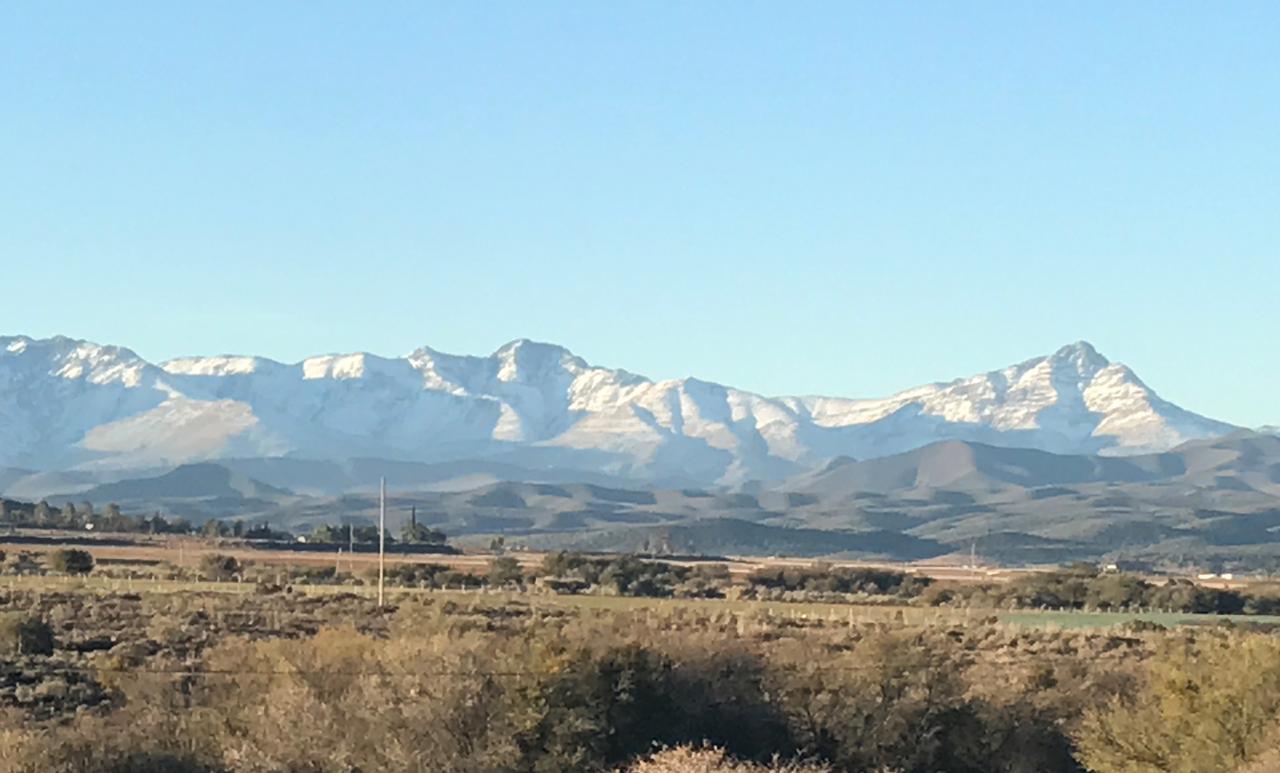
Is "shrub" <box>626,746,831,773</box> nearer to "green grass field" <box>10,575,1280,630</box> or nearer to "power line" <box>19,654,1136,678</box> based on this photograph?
"power line" <box>19,654,1136,678</box>

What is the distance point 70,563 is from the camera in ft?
283

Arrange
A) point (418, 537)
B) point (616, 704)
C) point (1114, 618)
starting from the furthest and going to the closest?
point (418, 537) < point (1114, 618) < point (616, 704)

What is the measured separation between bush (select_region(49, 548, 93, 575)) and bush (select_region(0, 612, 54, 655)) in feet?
117

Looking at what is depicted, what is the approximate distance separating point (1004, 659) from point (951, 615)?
22275 millimetres

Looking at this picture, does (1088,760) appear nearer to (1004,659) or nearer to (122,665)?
(1004,659)

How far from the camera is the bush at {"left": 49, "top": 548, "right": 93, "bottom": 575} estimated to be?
84.6 metres

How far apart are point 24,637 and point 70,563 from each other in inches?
1615

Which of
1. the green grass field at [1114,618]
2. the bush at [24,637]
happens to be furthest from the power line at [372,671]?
the green grass field at [1114,618]

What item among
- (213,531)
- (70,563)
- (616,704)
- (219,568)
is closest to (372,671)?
(616,704)

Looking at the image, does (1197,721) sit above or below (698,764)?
above

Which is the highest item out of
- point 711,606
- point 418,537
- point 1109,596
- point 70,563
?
point 418,537

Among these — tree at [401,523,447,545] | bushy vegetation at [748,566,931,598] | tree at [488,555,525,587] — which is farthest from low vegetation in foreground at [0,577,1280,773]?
tree at [401,523,447,545]

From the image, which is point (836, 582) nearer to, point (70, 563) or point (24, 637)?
point (70, 563)

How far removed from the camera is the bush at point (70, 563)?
84562 millimetres
